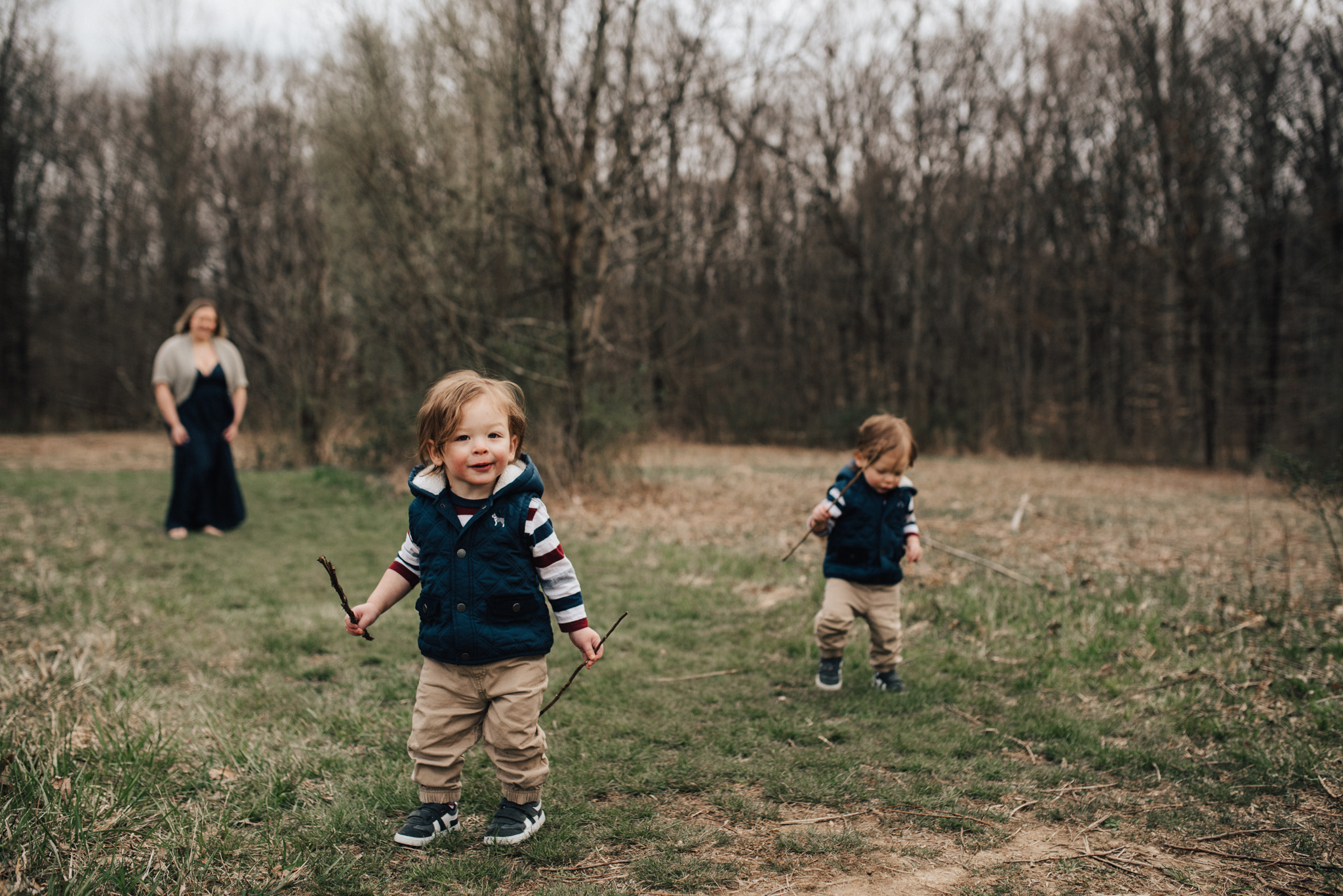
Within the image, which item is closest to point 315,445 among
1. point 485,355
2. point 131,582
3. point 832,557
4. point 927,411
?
point 485,355

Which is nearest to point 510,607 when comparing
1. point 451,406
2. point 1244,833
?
point 451,406

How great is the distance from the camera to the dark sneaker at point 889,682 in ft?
14.6

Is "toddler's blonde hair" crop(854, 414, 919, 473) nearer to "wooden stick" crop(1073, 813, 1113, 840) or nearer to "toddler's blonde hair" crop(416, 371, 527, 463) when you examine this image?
"wooden stick" crop(1073, 813, 1113, 840)

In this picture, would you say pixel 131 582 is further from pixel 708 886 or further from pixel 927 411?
pixel 927 411

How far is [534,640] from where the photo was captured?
2787 mm

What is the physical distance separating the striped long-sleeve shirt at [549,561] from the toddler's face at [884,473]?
2087 mm

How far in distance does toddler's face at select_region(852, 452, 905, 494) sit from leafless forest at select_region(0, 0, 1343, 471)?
7.38 meters

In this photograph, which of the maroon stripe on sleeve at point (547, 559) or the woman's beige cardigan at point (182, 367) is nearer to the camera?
the maroon stripe on sleeve at point (547, 559)

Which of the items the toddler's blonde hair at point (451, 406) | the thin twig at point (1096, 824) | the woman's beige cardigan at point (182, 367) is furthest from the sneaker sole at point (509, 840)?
the woman's beige cardigan at point (182, 367)

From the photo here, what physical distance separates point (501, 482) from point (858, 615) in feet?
7.94

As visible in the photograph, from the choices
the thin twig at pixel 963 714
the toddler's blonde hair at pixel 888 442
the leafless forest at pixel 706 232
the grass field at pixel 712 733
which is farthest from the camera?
the leafless forest at pixel 706 232

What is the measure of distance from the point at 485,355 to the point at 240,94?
21.0 meters

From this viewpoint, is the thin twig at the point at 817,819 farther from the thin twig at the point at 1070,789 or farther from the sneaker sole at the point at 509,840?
the sneaker sole at the point at 509,840

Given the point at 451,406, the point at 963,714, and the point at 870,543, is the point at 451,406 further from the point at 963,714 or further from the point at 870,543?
the point at 963,714
